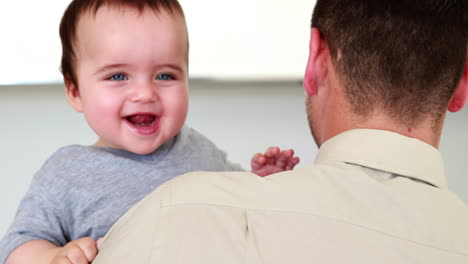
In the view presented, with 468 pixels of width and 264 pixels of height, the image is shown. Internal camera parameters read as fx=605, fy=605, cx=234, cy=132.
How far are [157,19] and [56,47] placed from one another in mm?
1463

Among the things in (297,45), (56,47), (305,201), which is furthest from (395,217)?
(56,47)

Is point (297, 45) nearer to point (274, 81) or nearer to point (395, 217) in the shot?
point (274, 81)

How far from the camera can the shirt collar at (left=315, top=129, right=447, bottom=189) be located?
924 millimetres

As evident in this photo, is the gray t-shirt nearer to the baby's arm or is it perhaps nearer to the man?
the baby's arm

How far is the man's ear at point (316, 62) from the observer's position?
107 cm

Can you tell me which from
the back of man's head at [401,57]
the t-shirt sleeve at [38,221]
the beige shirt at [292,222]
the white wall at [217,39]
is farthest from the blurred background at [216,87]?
the beige shirt at [292,222]

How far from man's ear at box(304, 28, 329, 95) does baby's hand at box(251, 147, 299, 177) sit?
0.37 meters

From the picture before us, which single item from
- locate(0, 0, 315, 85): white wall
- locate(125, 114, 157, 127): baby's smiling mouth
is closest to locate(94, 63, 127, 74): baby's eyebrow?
locate(125, 114, 157, 127): baby's smiling mouth

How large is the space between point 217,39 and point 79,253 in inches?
68.7

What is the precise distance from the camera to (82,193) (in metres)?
1.19

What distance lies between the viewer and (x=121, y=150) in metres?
1.31

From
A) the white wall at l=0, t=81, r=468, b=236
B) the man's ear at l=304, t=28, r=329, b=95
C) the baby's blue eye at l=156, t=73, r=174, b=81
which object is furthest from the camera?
the white wall at l=0, t=81, r=468, b=236

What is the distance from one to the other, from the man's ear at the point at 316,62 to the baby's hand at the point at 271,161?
37 centimetres

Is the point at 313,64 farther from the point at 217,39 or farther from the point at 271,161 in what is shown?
the point at 217,39
